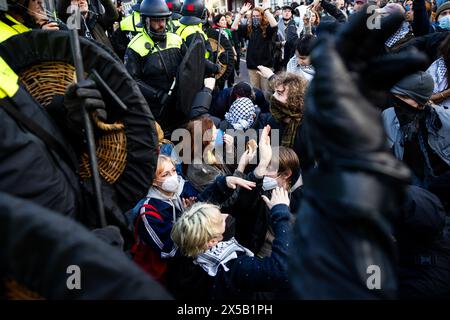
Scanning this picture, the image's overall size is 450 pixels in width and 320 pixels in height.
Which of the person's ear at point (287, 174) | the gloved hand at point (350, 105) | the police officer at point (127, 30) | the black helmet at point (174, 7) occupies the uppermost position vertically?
the black helmet at point (174, 7)

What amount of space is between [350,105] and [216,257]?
1.49 m

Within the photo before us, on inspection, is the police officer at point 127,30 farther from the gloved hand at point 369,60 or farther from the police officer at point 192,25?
the gloved hand at point 369,60

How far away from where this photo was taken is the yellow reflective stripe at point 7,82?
56.0 inches

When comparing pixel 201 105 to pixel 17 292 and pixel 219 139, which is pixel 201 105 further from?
pixel 17 292

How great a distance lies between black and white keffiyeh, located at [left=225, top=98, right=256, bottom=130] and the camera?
139 inches

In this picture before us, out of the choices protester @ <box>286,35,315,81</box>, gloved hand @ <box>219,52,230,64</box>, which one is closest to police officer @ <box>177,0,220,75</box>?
gloved hand @ <box>219,52,230,64</box>

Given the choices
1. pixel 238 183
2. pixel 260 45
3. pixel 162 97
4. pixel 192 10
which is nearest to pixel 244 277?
pixel 238 183

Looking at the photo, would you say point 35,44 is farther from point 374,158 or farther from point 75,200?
point 374,158

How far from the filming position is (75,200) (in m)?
1.56

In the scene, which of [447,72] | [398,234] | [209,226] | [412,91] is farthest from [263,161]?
[447,72]

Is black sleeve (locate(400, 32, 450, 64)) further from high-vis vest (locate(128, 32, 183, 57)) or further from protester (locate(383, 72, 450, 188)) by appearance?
high-vis vest (locate(128, 32, 183, 57))

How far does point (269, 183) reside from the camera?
2463 mm

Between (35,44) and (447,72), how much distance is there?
126 inches

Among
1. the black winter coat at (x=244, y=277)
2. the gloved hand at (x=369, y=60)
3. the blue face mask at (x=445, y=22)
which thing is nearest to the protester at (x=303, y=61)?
the blue face mask at (x=445, y=22)
